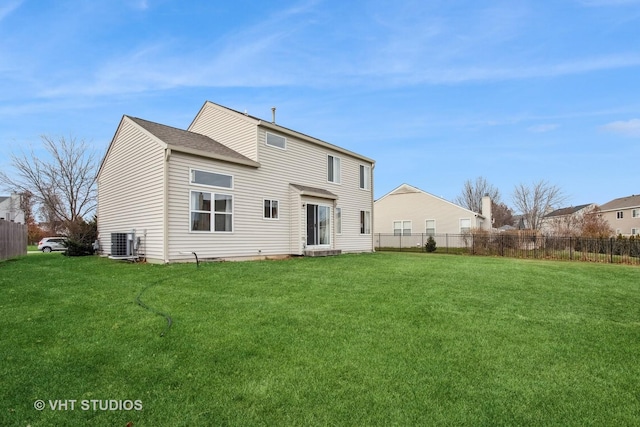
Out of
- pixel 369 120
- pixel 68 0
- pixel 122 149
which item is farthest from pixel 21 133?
pixel 369 120

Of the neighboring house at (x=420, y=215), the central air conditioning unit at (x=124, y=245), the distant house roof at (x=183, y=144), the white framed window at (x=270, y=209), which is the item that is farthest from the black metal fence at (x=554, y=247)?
the central air conditioning unit at (x=124, y=245)

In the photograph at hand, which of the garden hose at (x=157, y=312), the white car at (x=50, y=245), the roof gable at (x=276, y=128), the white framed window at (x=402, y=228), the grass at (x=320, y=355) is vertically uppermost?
the roof gable at (x=276, y=128)

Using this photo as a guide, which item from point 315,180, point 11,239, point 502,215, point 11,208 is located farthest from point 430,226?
point 11,208

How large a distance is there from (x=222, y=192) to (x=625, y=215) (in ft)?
152

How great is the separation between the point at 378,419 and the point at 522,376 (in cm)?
163

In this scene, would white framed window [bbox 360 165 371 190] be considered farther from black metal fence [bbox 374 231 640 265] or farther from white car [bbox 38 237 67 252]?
white car [bbox 38 237 67 252]

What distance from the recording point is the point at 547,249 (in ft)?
59.8

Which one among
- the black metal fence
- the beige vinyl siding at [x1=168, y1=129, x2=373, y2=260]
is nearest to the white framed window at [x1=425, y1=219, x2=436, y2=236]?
the black metal fence

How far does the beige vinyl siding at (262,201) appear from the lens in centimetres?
1067

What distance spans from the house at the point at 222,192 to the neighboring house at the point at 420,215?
531 inches

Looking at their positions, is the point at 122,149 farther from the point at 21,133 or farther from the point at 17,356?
the point at 21,133

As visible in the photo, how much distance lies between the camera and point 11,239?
1510 cm

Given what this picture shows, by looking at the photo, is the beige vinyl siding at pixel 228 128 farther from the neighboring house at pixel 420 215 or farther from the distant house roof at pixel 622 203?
the distant house roof at pixel 622 203

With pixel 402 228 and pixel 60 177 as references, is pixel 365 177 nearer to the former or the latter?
pixel 402 228
